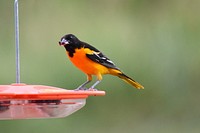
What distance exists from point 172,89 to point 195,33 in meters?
0.56

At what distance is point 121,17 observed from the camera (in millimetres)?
7078

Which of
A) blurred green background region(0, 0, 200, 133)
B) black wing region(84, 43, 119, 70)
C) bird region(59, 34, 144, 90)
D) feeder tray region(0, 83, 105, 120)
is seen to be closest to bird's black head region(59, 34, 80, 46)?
bird region(59, 34, 144, 90)

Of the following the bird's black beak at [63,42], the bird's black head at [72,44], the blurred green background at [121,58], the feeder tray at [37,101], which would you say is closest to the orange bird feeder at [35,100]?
the feeder tray at [37,101]

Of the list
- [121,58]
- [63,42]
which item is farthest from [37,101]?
[121,58]

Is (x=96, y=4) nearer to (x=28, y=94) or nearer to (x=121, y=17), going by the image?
(x=121, y=17)

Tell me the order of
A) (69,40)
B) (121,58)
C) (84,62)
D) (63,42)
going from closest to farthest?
(63,42) < (69,40) < (84,62) < (121,58)

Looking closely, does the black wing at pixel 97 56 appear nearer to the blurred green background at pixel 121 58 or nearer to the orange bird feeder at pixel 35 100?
the orange bird feeder at pixel 35 100

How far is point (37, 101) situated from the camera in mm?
3094

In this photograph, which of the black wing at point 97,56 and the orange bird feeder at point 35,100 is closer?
the orange bird feeder at point 35,100

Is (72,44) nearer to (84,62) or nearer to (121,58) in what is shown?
(84,62)

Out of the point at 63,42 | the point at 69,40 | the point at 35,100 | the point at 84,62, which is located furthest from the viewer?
the point at 84,62

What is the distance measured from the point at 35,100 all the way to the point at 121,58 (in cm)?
334

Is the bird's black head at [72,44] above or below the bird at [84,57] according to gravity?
above

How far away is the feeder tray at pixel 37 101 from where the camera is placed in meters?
2.97
